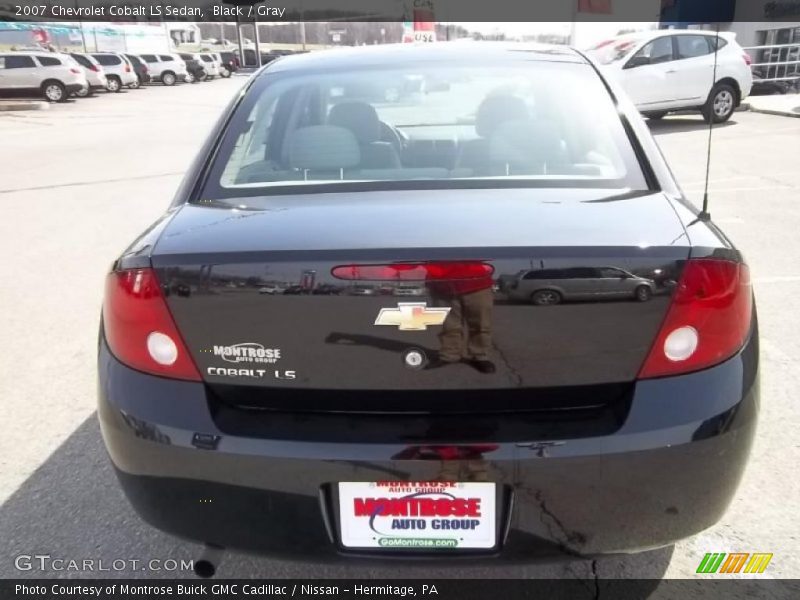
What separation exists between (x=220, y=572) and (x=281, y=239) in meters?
1.17

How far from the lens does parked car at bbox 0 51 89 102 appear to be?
25719 millimetres

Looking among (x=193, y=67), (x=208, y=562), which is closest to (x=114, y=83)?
(x=193, y=67)

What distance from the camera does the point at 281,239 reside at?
1.77 metres

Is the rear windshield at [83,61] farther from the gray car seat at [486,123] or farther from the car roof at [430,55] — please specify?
the gray car seat at [486,123]

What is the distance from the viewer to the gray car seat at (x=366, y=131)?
95.0 inches

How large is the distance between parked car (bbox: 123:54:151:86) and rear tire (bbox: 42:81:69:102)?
10.2m

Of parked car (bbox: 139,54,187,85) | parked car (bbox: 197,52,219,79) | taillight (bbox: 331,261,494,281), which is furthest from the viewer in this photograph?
parked car (bbox: 197,52,219,79)

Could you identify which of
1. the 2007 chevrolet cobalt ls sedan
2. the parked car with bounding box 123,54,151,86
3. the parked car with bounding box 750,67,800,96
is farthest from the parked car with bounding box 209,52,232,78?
the 2007 chevrolet cobalt ls sedan

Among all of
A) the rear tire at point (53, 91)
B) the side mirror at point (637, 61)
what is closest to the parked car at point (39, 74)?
the rear tire at point (53, 91)

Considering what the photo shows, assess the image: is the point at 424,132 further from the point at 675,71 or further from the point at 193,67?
the point at 193,67

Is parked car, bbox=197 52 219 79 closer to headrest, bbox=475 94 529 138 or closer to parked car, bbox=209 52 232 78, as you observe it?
parked car, bbox=209 52 232 78

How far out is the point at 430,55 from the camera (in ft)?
9.45

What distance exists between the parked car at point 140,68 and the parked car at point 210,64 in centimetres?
582

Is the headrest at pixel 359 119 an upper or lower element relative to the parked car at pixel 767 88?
upper
